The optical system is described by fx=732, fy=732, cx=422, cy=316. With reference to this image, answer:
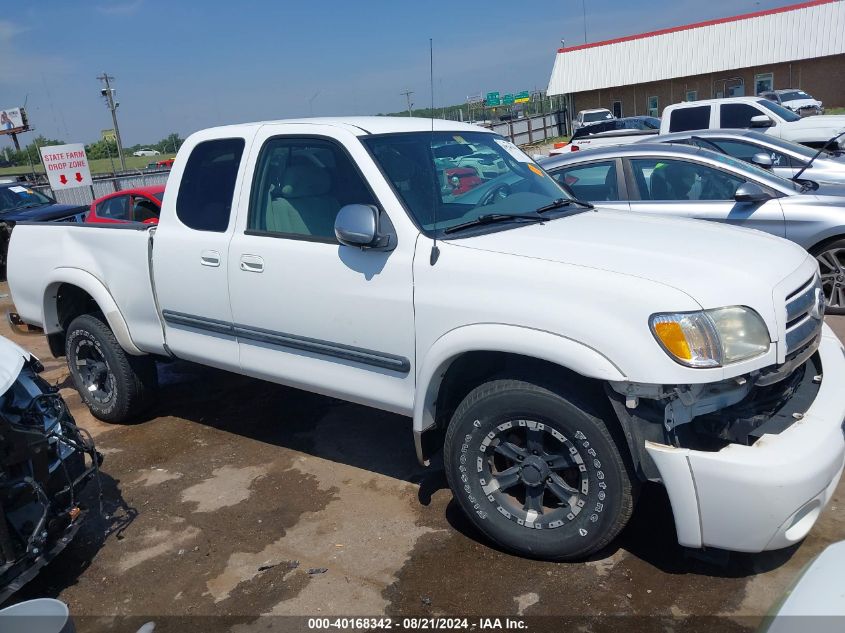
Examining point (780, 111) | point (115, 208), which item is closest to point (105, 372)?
point (115, 208)

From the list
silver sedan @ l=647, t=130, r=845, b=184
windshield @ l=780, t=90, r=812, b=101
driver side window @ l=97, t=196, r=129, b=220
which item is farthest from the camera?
windshield @ l=780, t=90, r=812, b=101

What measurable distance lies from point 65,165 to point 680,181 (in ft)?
55.0

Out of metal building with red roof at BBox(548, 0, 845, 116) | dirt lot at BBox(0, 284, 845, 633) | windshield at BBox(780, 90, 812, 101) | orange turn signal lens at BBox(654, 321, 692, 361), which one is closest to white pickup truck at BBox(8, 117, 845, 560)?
orange turn signal lens at BBox(654, 321, 692, 361)

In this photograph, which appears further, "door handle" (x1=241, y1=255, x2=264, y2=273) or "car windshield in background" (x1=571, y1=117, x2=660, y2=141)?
"car windshield in background" (x1=571, y1=117, x2=660, y2=141)

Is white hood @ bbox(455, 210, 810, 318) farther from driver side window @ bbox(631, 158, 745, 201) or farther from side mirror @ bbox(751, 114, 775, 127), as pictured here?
side mirror @ bbox(751, 114, 775, 127)

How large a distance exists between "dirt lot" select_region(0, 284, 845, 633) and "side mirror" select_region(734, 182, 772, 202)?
353cm

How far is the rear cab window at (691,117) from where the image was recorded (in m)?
15.0

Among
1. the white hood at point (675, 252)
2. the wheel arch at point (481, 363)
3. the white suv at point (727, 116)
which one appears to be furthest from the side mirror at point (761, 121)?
the wheel arch at point (481, 363)

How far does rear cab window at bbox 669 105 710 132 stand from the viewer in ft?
→ 49.2

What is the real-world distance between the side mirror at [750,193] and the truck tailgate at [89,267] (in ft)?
16.4

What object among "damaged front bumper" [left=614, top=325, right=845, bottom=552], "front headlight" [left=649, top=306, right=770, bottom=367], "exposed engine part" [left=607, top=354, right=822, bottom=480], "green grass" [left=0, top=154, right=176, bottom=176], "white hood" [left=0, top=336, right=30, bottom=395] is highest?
"front headlight" [left=649, top=306, right=770, bottom=367]

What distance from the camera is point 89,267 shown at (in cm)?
510

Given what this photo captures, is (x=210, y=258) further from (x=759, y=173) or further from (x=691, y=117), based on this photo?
(x=691, y=117)

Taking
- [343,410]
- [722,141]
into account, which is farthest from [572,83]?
[343,410]
